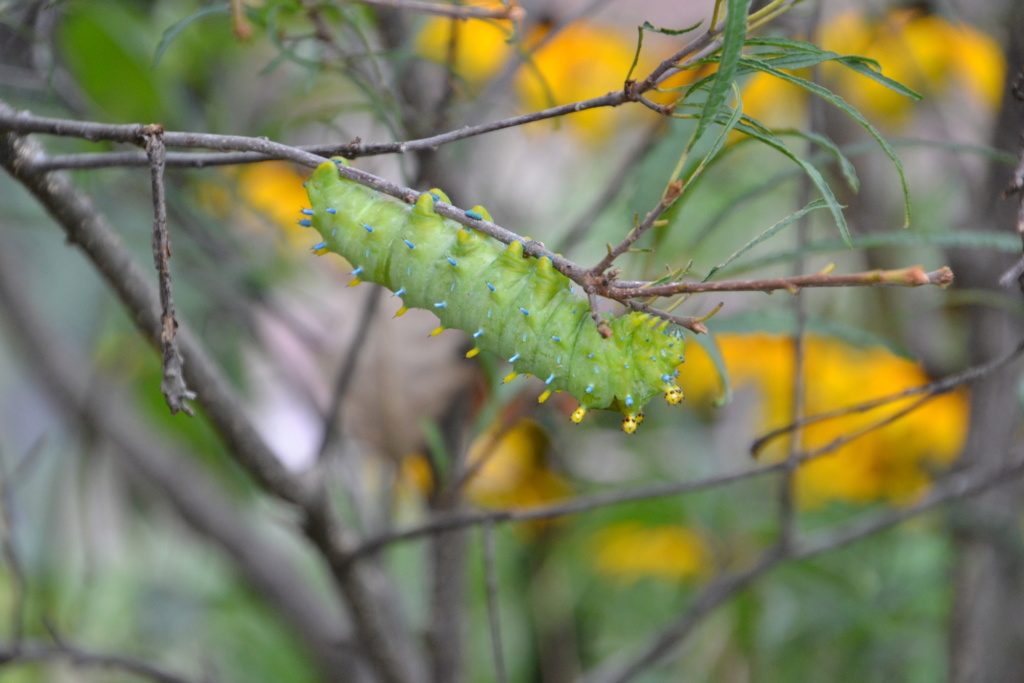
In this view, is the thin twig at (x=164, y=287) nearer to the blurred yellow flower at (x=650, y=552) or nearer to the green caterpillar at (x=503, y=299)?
the green caterpillar at (x=503, y=299)

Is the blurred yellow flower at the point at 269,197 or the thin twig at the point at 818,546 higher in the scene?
the blurred yellow flower at the point at 269,197

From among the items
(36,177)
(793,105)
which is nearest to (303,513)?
(36,177)

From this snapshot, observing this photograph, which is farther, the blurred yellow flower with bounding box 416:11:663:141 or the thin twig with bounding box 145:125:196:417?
the blurred yellow flower with bounding box 416:11:663:141

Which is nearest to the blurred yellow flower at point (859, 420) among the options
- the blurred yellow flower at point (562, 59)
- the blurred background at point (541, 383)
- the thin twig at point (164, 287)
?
the blurred background at point (541, 383)

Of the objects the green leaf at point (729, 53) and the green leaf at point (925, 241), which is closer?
the green leaf at point (729, 53)

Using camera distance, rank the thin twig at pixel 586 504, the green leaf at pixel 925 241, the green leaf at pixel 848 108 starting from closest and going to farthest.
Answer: the green leaf at pixel 848 108 < the green leaf at pixel 925 241 < the thin twig at pixel 586 504

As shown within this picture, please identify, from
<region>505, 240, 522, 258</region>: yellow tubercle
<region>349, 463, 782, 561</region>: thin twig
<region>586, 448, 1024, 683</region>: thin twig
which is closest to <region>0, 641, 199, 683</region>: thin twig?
<region>349, 463, 782, 561</region>: thin twig

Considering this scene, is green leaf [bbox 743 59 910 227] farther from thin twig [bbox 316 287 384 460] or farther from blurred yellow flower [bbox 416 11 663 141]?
blurred yellow flower [bbox 416 11 663 141]

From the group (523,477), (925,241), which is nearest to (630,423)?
(925,241)
